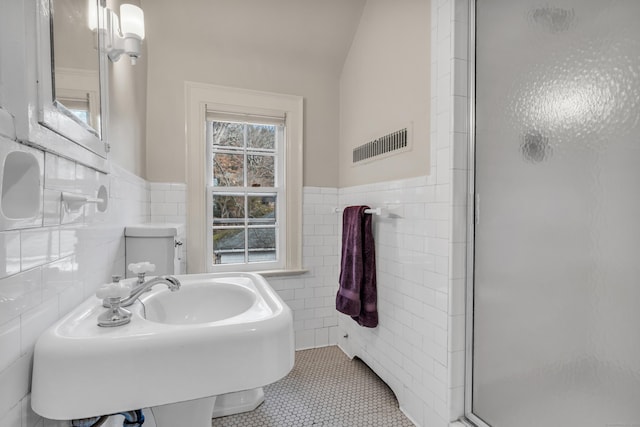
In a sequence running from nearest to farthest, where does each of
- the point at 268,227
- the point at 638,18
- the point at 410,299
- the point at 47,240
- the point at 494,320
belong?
1. the point at 47,240
2. the point at 638,18
3. the point at 494,320
4. the point at 410,299
5. the point at 268,227

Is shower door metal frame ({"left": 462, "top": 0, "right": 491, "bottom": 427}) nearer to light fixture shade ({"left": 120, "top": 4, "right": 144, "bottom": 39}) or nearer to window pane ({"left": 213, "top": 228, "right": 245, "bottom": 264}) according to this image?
light fixture shade ({"left": 120, "top": 4, "right": 144, "bottom": 39})

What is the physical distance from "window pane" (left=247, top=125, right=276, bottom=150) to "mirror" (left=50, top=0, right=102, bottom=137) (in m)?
1.46

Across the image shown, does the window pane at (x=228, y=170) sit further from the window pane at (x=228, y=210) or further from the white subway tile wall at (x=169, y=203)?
the white subway tile wall at (x=169, y=203)

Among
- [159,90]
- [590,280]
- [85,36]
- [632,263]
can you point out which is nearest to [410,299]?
[590,280]

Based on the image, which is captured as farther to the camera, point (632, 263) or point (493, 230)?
point (493, 230)

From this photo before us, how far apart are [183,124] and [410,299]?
6.33ft

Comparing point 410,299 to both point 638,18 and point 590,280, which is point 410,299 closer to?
point 590,280

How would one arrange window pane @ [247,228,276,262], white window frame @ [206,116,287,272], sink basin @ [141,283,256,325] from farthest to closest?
window pane @ [247,228,276,262] < white window frame @ [206,116,287,272] < sink basin @ [141,283,256,325]

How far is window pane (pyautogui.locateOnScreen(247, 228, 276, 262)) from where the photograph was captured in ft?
8.45

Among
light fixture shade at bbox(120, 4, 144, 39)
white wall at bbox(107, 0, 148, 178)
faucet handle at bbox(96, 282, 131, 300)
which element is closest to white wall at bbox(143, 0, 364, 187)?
white wall at bbox(107, 0, 148, 178)

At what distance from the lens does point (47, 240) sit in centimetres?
72

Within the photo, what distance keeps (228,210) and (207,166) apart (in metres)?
0.37

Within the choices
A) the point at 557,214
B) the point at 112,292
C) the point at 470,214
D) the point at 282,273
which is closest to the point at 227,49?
the point at 282,273

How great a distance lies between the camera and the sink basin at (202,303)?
1.12 m
